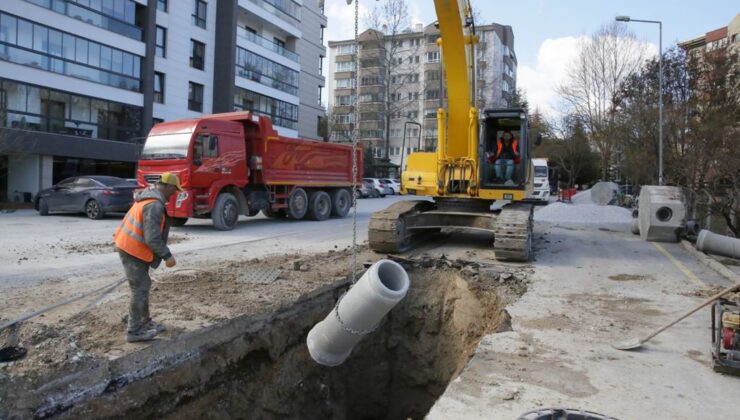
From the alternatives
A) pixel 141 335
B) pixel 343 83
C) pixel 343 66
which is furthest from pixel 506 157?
pixel 343 66

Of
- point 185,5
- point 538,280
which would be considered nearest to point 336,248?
point 538,280

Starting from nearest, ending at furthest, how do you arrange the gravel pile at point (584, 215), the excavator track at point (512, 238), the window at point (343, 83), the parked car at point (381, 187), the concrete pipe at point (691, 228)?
the excavator track at point (512, 238) < the concrete pipe at point (691, 228) < the gravel pile at point (584, 215) < the parked car at point (381, 187) < the window at point (343, 83)

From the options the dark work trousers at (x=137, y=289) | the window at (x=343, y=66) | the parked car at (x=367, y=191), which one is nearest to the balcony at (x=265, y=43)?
the parked car at (x=367, y=191)

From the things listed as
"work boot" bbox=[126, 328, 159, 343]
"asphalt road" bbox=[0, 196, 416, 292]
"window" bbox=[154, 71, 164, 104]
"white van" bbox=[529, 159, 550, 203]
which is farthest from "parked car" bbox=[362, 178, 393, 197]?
"work boot" bbox=[126, 328, 159, 343]

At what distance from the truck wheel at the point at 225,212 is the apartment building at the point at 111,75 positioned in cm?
385

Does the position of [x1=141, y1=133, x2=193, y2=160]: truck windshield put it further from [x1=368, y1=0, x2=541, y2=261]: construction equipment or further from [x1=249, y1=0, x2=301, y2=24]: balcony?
[x1=249, y1=0, x2=301, y2=24]: balcony

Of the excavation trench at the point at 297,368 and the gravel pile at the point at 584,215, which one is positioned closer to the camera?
the excavation trench at the point at 297,368

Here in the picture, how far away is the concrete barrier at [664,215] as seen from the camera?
13.3 meters

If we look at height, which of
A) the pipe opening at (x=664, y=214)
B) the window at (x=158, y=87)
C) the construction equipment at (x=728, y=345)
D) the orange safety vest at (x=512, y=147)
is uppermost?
the window at (x=158, y=87)

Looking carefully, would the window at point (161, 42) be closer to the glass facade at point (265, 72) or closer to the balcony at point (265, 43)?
the glass facade at point (265, 72)

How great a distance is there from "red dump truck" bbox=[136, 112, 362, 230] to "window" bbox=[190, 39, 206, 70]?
18.9 metres

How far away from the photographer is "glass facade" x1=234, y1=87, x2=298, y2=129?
3756cm

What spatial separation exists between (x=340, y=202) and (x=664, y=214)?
10685 millimetres

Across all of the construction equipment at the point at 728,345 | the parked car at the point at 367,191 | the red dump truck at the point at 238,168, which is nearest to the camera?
the construction equipment at the point at 728,345
